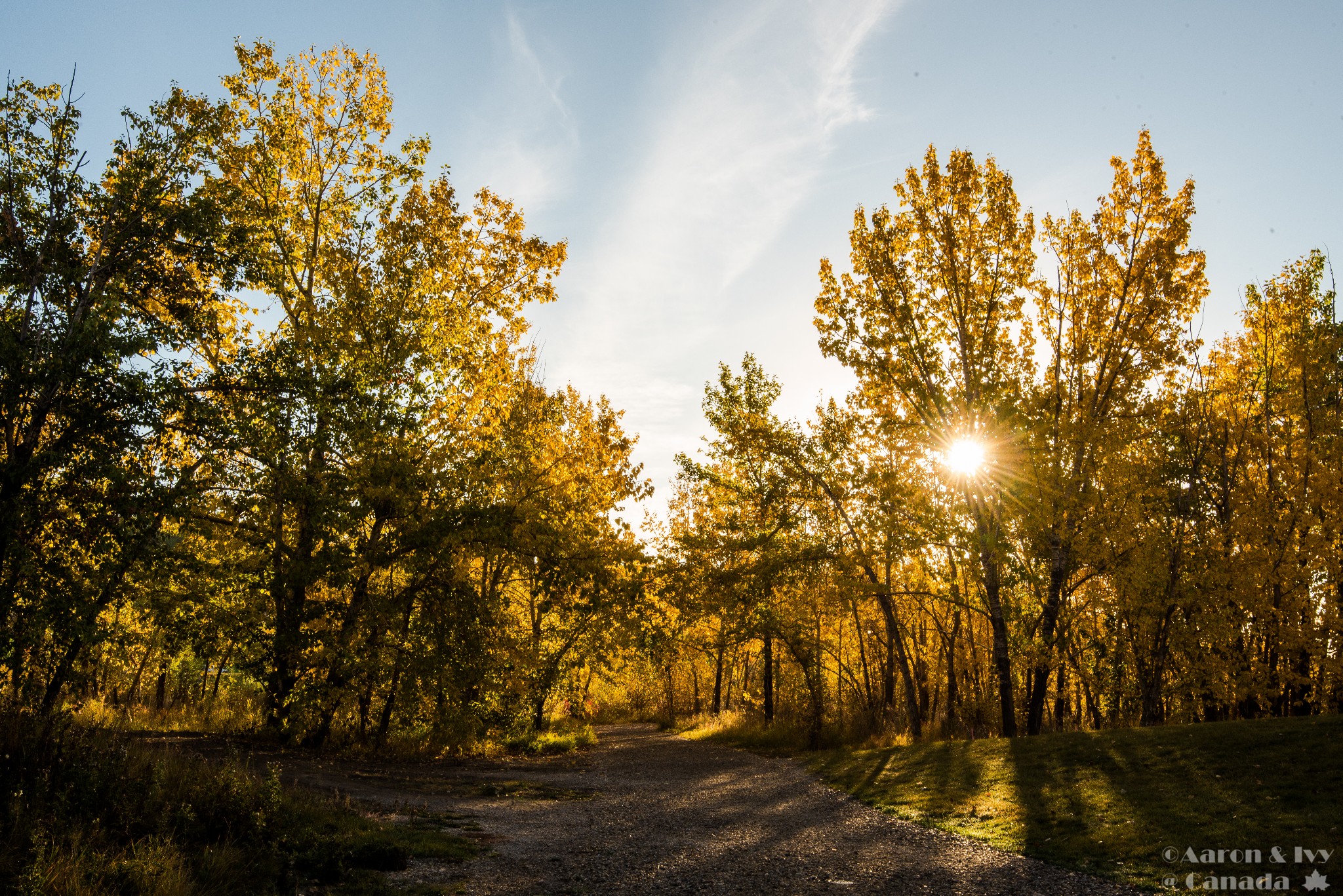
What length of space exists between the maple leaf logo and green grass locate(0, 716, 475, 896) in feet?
26.3

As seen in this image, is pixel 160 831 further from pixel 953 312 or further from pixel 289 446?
pixel 953 312

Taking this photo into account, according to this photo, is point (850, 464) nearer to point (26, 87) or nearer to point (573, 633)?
point (573, 633)

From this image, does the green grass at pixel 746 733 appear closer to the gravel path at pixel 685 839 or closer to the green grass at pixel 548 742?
the green grass at pixel 548 742

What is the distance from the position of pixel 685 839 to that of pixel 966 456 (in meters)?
12.2

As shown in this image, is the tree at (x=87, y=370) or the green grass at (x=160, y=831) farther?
the tree at (x=87, y=370)

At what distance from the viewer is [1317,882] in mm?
5934

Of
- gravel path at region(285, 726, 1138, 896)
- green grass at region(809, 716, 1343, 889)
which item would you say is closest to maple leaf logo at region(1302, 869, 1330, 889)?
green grass at region(809, 716, 1343, 889)

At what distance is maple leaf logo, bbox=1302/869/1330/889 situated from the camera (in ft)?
19.3

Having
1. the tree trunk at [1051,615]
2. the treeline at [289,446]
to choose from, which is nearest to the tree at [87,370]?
the treeline at [289,446]

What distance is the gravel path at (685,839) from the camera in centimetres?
698

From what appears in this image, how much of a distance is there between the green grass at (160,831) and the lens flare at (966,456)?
46.5 feet

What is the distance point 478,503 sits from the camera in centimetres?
1499

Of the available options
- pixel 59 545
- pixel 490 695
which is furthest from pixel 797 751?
pixel 59 545

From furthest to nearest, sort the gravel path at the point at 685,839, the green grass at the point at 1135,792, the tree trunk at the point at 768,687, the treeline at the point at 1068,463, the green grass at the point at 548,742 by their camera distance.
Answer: the tree trunk at the point at 768,687, the green grass at the point at 548,742, the treeline at the point at 1068,463, the green grass at the point at 1135,792, the gravel path at the point at 685,839
